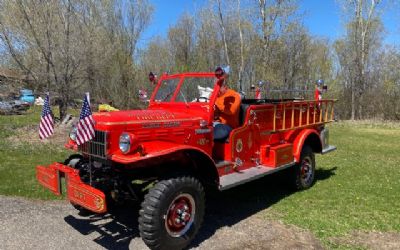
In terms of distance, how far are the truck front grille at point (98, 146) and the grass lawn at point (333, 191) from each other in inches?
85.5

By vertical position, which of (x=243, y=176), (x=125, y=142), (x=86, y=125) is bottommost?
(x=243, y=176)

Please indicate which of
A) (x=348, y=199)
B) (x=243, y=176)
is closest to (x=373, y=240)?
(x=348, y=199)

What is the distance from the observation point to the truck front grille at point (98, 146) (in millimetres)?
4746

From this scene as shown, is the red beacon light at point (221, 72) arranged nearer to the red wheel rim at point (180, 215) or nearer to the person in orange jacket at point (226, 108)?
the person in orange jacket at point (226, 108)

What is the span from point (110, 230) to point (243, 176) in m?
2.01

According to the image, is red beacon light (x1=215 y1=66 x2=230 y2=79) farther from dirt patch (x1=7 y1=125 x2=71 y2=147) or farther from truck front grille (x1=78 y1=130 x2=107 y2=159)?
dirt patch (x1=7 y1=125 x2=71 y2=147)

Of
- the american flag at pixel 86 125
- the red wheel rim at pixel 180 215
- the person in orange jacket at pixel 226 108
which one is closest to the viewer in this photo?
the american flag at pixel 86 125

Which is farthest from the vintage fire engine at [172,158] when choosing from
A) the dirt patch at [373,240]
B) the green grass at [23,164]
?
the green grass at [23,164]

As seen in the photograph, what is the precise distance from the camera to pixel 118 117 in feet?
16.4

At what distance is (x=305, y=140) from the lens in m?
7.71

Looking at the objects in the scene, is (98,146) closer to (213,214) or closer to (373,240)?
(213,214)

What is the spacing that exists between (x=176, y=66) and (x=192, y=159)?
18.7 metres

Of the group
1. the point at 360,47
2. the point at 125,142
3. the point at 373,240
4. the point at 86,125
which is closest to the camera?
the point at 125,142

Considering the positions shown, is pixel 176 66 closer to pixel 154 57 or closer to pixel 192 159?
pixel 154 57
